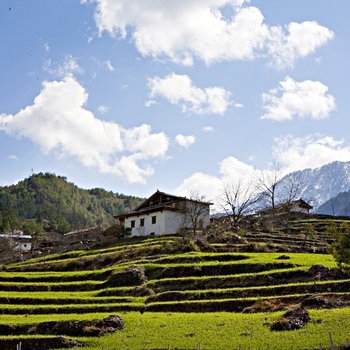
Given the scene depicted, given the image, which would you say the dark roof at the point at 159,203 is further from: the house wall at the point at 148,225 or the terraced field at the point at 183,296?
the terraced field at the point at 183,296

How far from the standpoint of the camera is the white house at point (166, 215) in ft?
282

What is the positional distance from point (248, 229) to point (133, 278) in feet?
131

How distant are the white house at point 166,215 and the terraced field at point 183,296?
18459 mm

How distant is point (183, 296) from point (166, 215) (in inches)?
1681

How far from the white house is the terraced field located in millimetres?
18459

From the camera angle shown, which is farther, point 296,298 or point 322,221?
point 322,221

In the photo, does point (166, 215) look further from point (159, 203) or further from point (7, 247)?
point (7, 247)

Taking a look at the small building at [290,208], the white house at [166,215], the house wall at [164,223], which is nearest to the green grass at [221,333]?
the white house at [166,215]

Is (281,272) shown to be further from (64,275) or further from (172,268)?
(64,275)

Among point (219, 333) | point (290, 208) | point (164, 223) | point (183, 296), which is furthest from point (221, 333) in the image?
point (290, 208)

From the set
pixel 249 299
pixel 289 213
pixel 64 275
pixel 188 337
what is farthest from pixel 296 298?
pixel 289 213

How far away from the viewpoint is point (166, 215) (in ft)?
281

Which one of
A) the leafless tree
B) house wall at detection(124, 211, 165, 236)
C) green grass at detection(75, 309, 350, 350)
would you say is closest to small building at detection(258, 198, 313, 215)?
house wall at detection(124, 211, 165, 236)

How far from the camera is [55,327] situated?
35.6 meters
